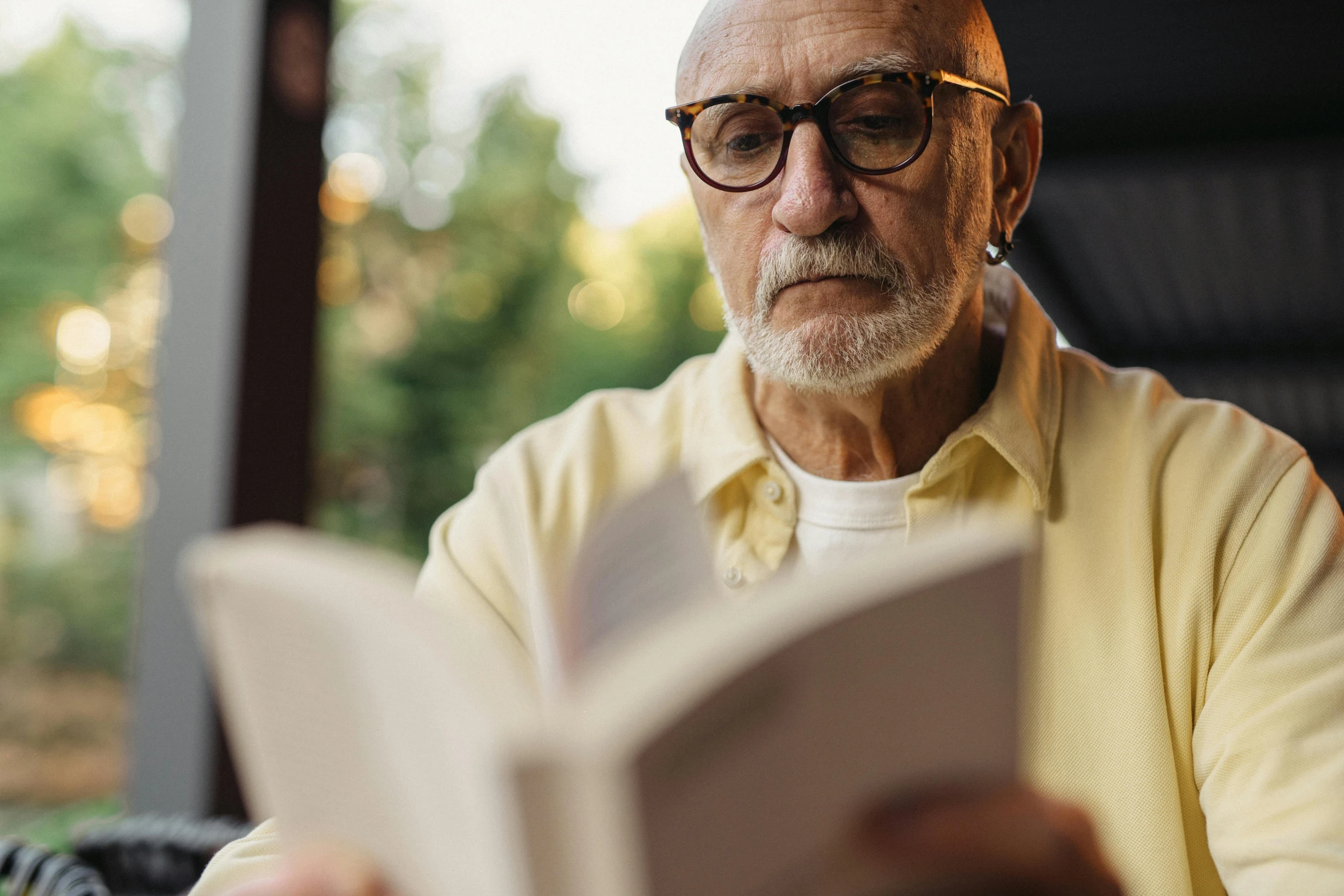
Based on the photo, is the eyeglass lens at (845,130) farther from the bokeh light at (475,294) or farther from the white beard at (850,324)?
the bokeh light at (475,294)

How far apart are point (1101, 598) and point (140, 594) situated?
2.26 meters

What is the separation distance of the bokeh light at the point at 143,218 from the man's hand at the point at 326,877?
12.4m

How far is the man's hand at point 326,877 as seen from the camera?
2.62 feet

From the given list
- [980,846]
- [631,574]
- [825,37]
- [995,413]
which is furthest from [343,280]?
[980,846]

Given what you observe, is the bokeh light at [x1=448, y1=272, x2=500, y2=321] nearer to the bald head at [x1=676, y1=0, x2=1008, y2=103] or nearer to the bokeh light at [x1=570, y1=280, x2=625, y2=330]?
the bokeh light at [x1=570, y1=280, x2=625, y2=330]

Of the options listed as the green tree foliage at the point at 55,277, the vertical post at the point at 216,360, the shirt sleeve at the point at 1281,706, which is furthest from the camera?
the green tree foliage at the point at 55,277

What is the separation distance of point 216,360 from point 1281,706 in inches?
93.3

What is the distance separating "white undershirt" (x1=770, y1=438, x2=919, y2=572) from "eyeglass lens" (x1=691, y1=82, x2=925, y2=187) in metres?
0.49

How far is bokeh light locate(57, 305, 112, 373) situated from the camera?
1114cm

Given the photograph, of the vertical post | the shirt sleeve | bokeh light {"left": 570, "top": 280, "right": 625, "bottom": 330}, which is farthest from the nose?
bokeh light {"left": 570, "top": 280, "right": 625, "bottom": 330}

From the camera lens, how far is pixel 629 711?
22.5 inches

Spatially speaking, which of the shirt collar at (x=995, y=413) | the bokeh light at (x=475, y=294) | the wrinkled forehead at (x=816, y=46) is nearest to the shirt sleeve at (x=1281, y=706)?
the shirt collar at (x=995, y=413)

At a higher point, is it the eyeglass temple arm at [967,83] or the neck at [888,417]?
the eyeglass temple arm at [967,83]

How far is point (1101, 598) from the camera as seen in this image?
1552mm
